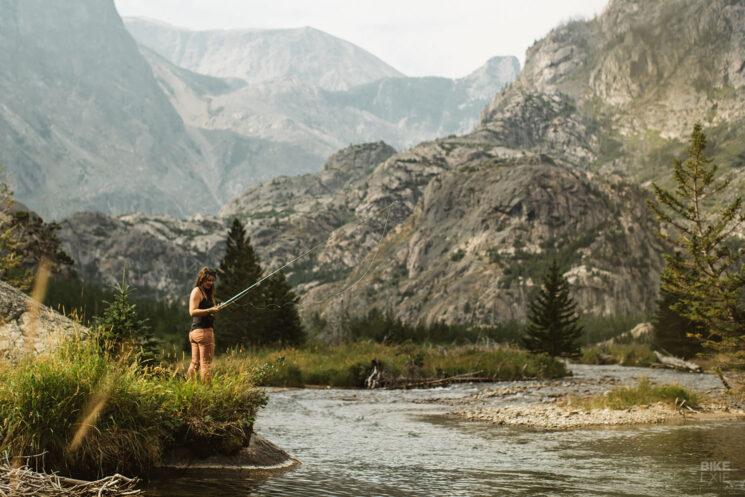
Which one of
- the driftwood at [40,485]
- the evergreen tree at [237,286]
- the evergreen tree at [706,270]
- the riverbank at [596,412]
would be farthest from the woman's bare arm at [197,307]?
the evergreen tree at [237,286]

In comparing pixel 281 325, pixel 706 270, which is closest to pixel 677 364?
pixel 281 325

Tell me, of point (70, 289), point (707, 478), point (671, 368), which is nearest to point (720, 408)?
point (707, 478)

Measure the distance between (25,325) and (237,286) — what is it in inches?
2059

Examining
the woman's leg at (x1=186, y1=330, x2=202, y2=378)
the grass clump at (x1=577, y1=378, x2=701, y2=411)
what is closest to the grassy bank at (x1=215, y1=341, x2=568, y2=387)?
the grass clump at (x1=577, y1=378, x2=701, y2=411)

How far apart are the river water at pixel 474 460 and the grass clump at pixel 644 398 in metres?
4.04

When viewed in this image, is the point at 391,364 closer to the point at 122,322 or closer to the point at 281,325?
the point at 281,325

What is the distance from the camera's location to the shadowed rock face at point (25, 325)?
12.7m

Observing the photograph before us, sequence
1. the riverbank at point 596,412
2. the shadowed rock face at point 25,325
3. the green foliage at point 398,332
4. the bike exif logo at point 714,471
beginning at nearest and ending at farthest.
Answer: the shadowed rock face at point 25,325, the bike exif logo at point 714,471, the riverbank at point 596,412, the green foliage at point 398,332

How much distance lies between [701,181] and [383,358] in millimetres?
25945

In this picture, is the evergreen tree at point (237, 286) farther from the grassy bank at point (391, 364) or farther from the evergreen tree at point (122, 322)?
the evergreen tree at point (122, 322)

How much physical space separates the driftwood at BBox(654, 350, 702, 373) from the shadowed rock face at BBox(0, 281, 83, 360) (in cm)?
5321

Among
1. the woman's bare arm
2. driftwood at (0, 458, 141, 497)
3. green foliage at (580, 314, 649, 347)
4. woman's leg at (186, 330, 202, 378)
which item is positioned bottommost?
green foliage at (580, 314, 649, 347)

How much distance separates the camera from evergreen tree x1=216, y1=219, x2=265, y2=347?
5962 centimetres

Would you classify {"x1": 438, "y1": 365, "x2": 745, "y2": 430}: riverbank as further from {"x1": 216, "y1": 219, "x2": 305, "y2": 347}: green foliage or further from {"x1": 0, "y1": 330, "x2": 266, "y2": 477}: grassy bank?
{"x1": 216, "y1": 219, "x2": 305, "y2": 347}: green foliage
